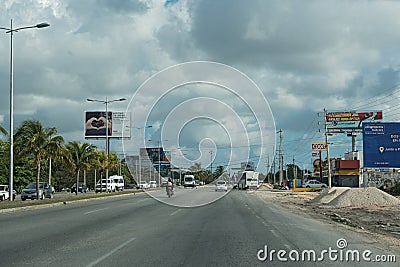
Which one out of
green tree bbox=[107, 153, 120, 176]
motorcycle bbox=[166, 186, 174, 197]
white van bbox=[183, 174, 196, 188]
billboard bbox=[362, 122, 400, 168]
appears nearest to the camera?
motorcycle bbox=[166, 186, 174, 197]

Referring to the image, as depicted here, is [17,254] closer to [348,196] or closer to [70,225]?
[70,225]

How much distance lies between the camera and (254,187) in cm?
7788

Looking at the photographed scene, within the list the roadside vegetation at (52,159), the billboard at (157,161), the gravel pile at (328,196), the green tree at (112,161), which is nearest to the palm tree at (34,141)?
the roadside vegetation at (52,159)

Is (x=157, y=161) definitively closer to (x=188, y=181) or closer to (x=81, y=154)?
(x=81, y=154)

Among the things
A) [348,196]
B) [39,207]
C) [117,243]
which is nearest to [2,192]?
[39,207]

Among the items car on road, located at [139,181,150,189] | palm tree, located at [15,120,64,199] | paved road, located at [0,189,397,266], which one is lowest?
car on road, located at [139,181,150,189]

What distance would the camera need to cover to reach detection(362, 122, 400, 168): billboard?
149 feet

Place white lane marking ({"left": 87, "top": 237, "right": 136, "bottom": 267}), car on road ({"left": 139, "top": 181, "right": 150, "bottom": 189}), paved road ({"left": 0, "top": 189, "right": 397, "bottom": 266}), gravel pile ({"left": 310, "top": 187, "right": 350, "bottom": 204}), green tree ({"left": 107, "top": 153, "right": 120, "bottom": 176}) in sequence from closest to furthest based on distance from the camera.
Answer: white lane marking ({"left": 87, "top": 237, "right": 136, "bottom": 267}), paved road ({"left": 0, "top": 189, "right": 397, "bottom": 266}), gravel pile ({"left": 310, "top": 187, "right": 350, "bottom": 204}), green tree ({"left": 107, "top": 153, "right": 120, "bottom": 176}), car on road ({"left": 139, "top": 181, "right": 150, "bottom": 189})

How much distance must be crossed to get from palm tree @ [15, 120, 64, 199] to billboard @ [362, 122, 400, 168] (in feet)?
83.9

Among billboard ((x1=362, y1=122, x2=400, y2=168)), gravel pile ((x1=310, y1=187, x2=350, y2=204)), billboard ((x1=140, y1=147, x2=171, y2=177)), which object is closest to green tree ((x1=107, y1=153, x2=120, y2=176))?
billboard ((x1=140, y1=147, x2=171, y2=177))

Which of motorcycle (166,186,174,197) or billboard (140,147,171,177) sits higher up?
billboard (140,147,171,177)

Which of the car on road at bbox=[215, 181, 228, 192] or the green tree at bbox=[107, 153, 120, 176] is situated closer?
the car on road at bbox=[215, 181, 228, 192]

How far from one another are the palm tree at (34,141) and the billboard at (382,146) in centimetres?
2558

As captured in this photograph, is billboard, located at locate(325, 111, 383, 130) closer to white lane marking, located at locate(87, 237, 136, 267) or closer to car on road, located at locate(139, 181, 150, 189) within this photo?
car on road, located at locate(139, 181, 150, 189)
